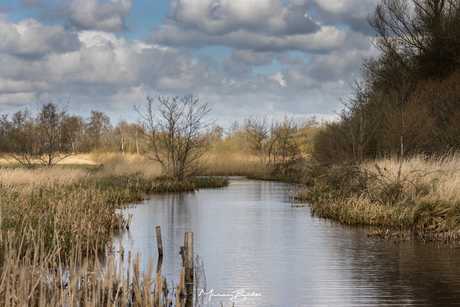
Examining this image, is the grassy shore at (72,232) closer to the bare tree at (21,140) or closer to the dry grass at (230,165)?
the bare tree at (21,140)

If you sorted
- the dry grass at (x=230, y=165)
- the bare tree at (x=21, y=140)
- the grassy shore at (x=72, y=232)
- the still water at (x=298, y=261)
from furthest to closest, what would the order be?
the dry grass at (x=230, y=165), the bare tree at (x=21, y=140), the still water at (x=298, y=261), the grassy shore at (x=72, y=232)

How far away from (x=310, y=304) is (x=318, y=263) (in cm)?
245

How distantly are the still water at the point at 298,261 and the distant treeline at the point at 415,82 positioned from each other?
8.18 m

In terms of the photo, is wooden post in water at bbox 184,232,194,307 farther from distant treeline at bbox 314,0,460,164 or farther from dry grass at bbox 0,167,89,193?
distant treeline at bbox 314,0,460,164

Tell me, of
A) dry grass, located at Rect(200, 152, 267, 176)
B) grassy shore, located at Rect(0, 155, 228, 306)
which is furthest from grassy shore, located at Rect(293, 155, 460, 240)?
dry grass, located at Rect(200, 152, 267, 176)

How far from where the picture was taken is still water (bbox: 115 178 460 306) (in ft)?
22.0

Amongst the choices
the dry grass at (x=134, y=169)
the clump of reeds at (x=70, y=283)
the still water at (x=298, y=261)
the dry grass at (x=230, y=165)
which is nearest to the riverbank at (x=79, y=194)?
the dry grass at (x=134, y=169)

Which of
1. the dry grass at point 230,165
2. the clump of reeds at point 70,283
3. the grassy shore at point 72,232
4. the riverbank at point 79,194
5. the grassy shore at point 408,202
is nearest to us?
the clump of reeds at point 70,283

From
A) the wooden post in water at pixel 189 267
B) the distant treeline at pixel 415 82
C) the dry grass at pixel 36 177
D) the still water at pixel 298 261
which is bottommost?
the still water at pixel 298 261

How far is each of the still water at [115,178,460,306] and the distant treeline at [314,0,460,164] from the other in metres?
8.18

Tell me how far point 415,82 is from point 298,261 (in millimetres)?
21118

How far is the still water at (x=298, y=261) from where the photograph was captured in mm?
6703

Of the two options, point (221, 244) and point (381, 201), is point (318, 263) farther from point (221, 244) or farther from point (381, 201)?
A: point (381, 201)

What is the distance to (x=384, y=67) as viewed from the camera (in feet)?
96.5
